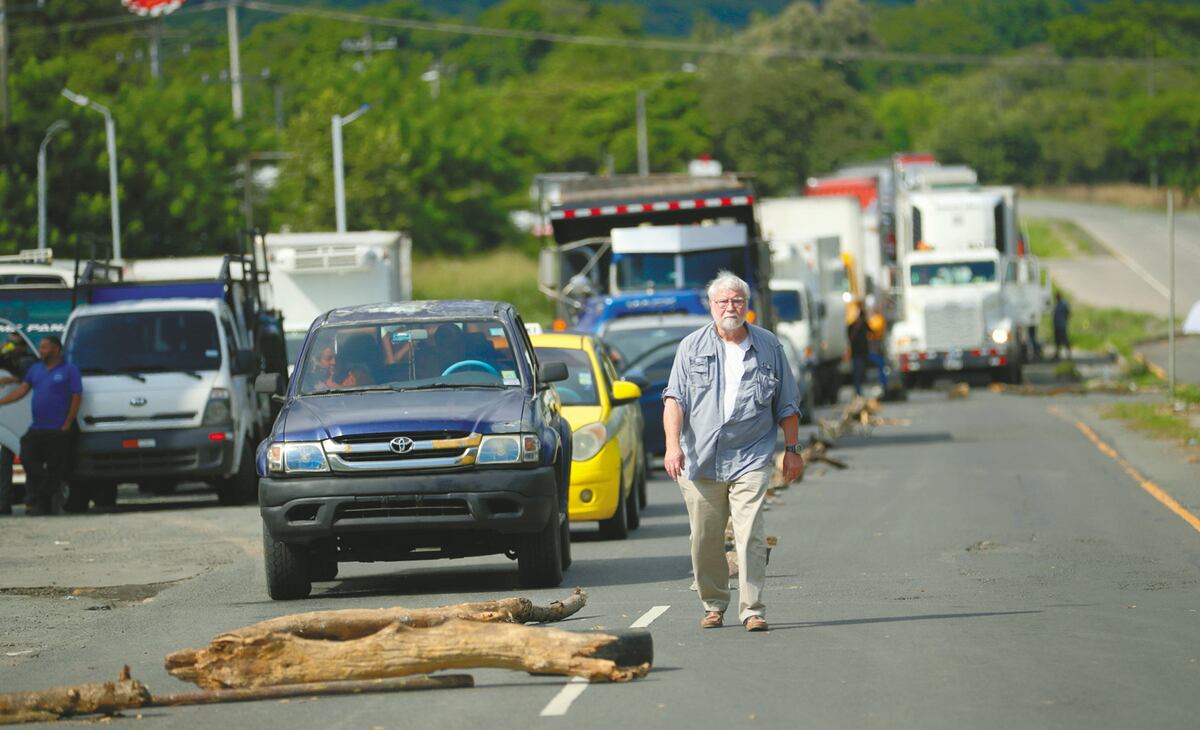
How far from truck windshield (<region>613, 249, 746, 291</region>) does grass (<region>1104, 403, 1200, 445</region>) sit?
19.8ft

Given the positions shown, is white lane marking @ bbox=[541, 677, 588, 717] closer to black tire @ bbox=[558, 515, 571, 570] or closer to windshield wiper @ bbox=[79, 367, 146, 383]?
black tire @ bbox=[558, 515, 571, 570]

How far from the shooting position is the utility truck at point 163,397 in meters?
20.8

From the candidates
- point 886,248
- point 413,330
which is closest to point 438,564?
point 413,330

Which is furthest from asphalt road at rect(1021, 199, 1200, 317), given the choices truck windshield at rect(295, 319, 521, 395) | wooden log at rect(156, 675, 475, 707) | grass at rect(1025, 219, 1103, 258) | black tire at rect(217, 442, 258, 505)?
wooden log at rect(156, 675, 475, 707)

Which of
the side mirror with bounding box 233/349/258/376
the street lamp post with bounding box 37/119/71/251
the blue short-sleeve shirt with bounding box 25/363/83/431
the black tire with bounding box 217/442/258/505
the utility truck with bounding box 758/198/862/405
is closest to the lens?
the blue short-sleeve shirt with bounding box 25/363/83/431

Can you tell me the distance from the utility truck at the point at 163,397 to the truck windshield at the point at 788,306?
15803 millimetres

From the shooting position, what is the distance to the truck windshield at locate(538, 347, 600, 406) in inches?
660

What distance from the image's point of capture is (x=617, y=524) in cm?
1631

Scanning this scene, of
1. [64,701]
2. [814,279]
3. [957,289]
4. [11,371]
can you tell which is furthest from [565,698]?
[957,289]

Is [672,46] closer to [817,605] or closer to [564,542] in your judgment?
[564,542]

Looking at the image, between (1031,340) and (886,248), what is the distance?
4715 mm

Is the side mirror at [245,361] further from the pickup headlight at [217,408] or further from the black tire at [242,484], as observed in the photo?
the black tire at [242,484]

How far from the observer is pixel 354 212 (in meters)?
72.0

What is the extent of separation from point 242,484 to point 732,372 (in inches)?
468
